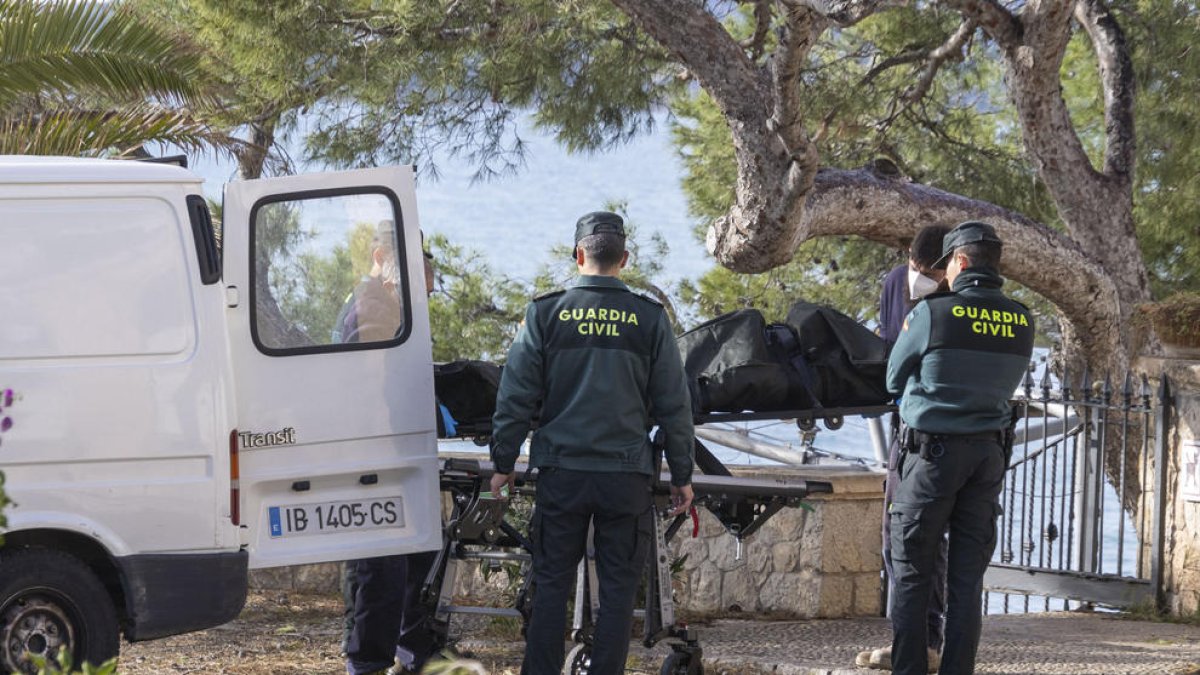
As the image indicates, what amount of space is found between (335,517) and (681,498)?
4.13ft

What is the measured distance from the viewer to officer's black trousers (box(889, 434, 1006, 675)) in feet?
18.3

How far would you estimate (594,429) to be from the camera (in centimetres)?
530

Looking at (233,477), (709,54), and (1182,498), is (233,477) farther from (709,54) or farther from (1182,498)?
(1182,498)

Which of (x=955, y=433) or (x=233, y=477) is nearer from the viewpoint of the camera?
(x=233, y=477)

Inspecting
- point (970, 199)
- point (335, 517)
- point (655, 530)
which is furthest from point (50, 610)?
point (970, 199)

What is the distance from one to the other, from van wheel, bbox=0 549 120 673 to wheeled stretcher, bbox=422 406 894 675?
1336 mm

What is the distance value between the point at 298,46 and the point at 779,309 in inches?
217

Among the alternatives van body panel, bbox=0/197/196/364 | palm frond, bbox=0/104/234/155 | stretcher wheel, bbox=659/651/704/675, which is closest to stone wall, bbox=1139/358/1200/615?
stretcher wheel, bbox=659/651/704/675

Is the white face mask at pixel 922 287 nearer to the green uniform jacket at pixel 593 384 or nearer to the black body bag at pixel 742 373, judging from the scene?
the black body bag at pixel 742 373

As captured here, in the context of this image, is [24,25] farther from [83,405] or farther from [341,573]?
[83,405]

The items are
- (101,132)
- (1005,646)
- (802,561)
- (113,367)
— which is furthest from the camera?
(101,132)

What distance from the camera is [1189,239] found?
1345 centimetres

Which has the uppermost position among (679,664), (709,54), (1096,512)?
(709,54)

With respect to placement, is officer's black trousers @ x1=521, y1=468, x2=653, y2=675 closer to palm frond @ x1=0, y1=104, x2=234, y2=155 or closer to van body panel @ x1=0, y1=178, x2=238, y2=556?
van body panel @ x1=0, y1=178, x2=238, y2=556
